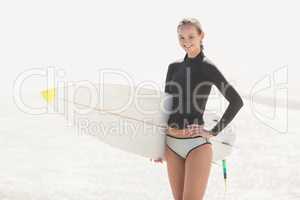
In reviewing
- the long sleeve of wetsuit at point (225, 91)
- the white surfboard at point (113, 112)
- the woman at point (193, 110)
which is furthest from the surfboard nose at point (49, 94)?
the long sleeve of wetsuit at point (225, 91)

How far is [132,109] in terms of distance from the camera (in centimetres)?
419

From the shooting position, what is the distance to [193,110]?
348 cm

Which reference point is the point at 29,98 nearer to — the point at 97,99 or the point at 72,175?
the point at 72,175

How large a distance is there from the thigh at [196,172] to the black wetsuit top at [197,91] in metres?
0.21

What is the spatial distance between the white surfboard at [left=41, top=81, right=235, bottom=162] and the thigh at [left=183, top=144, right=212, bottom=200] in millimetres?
706

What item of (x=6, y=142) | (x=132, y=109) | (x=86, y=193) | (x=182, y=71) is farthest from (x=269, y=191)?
(x=6, y=142)

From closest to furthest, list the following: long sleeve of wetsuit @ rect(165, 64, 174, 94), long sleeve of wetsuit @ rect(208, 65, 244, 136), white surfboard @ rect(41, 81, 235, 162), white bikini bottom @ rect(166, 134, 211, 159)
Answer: long sleeve of wetsuit @ rect(208, 65, 244, 136) < white bikini bottom @ rect(166, 134, 211, 159) < long sleeve of wetsuit @ rect(165, 64, 174, 94) < white surfboard @ rect(41, 81, 235, 162)

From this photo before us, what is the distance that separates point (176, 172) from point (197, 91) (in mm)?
697

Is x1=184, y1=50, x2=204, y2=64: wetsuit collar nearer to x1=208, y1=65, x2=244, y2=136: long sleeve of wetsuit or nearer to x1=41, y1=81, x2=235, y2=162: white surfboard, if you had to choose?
x1=208, y1=65, x2=244, y2=136: long sleeve of wetsuit

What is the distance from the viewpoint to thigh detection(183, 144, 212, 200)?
344 centimetres

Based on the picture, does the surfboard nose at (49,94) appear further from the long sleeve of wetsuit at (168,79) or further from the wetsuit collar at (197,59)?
the wetsuit collar at (197,59)

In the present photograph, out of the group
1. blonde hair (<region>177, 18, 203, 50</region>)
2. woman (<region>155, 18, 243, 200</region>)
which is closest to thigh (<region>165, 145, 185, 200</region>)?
woman (<region>155, 18, 243, 200</region>)

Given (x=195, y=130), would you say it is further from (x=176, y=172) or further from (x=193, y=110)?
(x=176, y=172)

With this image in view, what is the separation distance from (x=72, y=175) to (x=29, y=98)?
1134 centimetres
